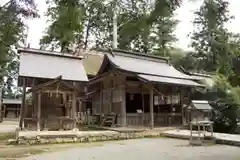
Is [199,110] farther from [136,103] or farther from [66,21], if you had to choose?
[66,21]

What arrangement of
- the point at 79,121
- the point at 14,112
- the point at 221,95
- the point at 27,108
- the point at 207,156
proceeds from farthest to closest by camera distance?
the point at 14,112
the point at 79,121
the point at 221,95
the point at 27,108
the point at 207,156

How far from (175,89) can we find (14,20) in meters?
A: 16.2

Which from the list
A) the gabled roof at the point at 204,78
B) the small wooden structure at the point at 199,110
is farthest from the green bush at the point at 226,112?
the gabled roof at the point at 204,78

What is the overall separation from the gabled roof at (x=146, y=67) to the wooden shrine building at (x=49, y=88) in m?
2.68

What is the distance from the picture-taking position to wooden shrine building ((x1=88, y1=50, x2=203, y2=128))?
17.1 metres

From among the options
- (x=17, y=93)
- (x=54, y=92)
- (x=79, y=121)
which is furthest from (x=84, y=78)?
(x=17, y=93)

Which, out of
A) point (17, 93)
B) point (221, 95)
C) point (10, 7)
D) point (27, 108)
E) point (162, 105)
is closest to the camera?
point (10, 7)

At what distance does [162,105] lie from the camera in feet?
65.7

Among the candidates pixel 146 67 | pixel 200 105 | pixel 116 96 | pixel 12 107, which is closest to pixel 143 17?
pixel 200 105

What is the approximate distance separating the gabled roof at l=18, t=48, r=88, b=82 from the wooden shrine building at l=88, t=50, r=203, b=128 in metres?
2.45

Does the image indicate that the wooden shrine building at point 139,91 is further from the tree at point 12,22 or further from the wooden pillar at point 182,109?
the tree at point 12,22

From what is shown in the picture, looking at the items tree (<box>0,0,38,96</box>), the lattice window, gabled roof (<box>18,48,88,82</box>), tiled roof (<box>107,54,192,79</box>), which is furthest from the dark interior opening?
tree (<box>0,0,38,96</box>)

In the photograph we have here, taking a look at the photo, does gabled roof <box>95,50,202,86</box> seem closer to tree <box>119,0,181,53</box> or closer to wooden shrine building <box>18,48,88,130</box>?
Result: wooden shrine building <box>18,48,88,130</box>

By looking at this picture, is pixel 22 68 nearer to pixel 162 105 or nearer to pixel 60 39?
pixel 162 105
